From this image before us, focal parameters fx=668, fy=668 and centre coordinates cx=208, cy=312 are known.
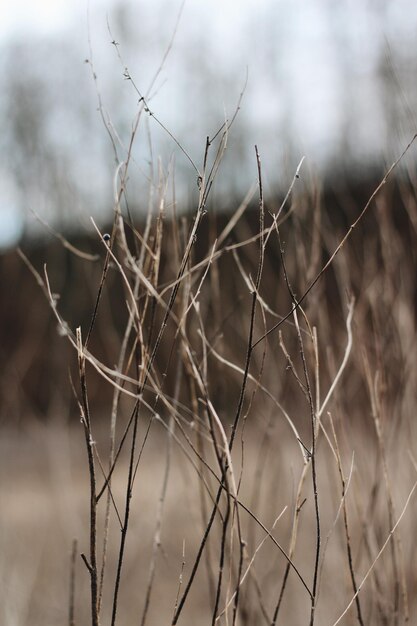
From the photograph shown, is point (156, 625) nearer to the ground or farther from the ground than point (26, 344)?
nearer to the ground

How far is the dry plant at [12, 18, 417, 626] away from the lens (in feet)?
2.78

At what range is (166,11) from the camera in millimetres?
5043

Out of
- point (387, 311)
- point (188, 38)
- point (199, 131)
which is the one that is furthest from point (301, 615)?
point (188, 38)

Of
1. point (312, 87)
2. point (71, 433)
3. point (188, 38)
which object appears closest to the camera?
point (312, 87)

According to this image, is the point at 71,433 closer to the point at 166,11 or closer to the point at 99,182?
the point at 99,182

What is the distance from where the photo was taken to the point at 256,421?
3.48m

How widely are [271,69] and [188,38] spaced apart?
4.56 ft

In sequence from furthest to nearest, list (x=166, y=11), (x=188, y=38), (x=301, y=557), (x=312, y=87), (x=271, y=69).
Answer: (x=188, y=38), (x=166, y=11), (x=271, y=69), (x=312, y=87), (x=301, y=557)

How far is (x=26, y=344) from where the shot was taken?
7.10 m

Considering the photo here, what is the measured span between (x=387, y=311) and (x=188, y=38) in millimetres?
4598

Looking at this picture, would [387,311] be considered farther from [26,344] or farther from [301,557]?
[26,344]

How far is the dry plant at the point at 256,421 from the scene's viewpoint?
85cm

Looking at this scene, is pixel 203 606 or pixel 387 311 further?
pixel 203 606

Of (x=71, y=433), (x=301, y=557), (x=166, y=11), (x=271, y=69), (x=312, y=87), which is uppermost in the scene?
(x=166, y=11)
